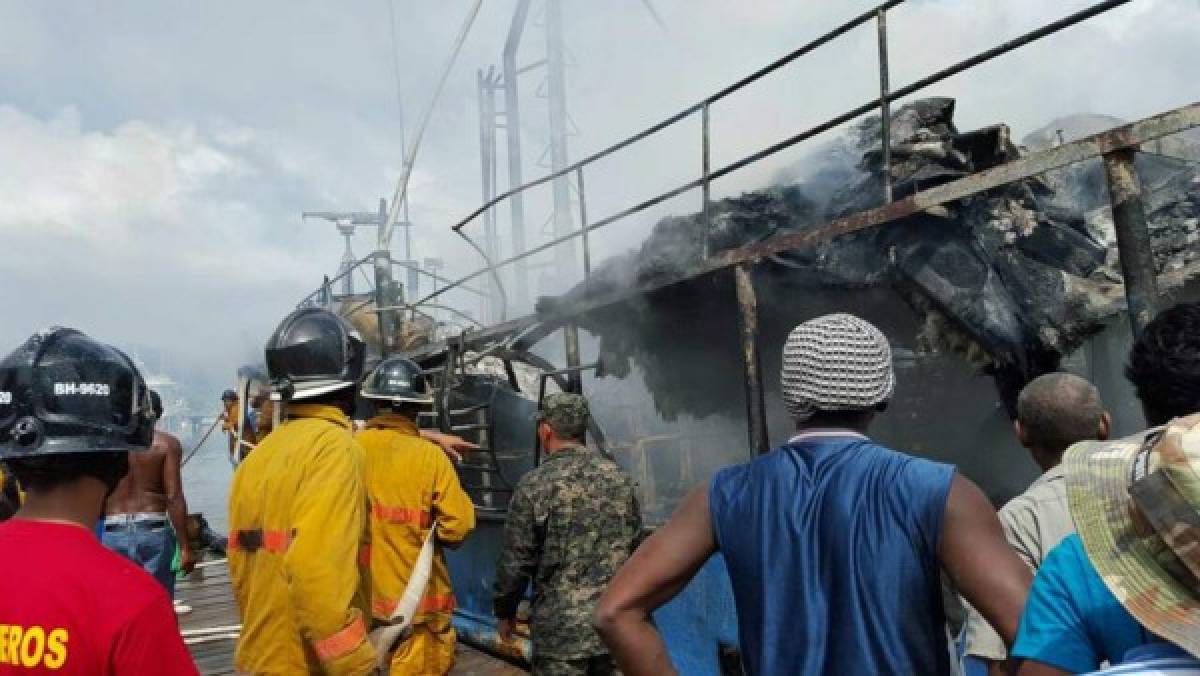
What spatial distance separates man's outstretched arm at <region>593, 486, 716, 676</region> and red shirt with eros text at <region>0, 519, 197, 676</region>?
0.84 m

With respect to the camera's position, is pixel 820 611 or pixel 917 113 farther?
pixel 917 113

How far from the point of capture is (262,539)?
2.73 meters

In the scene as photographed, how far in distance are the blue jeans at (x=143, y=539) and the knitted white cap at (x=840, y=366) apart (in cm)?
521

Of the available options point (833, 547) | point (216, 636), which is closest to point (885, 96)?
point (833, 547)

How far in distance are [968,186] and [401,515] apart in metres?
3.16

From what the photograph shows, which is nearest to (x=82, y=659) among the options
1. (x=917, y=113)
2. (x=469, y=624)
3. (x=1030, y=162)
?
(x=1030, y=162)

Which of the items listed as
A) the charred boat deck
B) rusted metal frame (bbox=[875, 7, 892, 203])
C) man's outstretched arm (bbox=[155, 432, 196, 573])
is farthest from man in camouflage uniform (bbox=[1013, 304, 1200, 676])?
man's outstretched arm (bbox=[155, 432, 196, 573])

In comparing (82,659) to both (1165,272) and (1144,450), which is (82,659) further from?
(1165,272)

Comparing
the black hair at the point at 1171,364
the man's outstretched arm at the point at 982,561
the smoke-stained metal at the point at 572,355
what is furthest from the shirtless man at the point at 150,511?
the black hair at the point at 1171,364

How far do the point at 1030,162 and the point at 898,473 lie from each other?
272 cm

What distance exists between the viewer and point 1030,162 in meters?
3.90

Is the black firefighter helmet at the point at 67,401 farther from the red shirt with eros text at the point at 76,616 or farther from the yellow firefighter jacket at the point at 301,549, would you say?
the yellow firefighter jacket at the point at 301,549

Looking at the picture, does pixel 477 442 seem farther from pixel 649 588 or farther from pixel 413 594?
pixel 649 588

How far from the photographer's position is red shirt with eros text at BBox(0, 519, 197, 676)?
4.54ft
